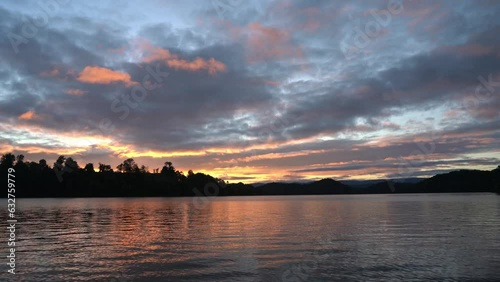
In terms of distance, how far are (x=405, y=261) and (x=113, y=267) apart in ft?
75.6

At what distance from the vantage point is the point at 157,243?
42375 millimetres

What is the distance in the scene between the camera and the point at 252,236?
4697 cm

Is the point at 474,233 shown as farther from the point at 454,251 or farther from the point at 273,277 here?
the point at 273,277

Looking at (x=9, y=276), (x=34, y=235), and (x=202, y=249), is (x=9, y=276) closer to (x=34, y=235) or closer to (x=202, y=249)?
(x=202, y=249)

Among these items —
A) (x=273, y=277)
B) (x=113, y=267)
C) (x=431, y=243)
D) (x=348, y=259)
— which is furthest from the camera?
(x=431, y=243)

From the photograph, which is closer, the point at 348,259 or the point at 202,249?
the point at 348,259

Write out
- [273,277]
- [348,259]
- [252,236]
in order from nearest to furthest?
[273,277] < [348,259] < [252,236]

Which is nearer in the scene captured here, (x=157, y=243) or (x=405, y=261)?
(x=405, y=261)

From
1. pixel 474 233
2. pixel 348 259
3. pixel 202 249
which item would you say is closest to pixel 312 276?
pixel 348 259

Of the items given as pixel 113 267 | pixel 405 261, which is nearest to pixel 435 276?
pixel 405 261

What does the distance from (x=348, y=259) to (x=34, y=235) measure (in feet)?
128

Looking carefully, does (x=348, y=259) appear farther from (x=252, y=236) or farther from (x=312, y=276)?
(x=252, y=236)

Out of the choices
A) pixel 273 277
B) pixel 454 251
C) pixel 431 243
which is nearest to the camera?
pixel 273 277

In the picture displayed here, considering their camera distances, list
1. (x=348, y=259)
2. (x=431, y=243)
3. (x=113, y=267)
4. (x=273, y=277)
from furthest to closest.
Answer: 1. (x=431, y=243)
2. (x=348, y=259)
3. (x=113, y=267)
4. (x=273, y=277)
